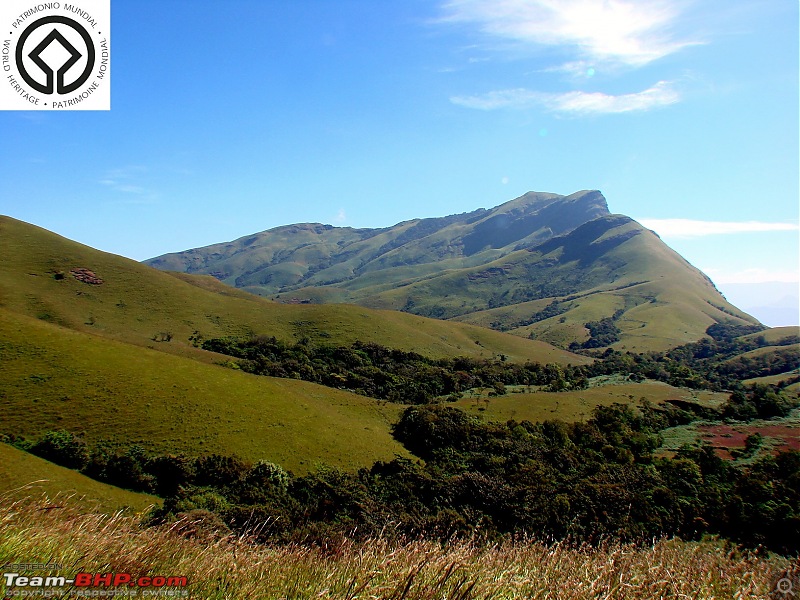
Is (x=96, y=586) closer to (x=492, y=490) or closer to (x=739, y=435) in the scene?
(x=492, y=490)

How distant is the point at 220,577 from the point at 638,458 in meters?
69.0

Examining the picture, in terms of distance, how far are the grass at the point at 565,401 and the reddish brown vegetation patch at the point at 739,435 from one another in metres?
15.6

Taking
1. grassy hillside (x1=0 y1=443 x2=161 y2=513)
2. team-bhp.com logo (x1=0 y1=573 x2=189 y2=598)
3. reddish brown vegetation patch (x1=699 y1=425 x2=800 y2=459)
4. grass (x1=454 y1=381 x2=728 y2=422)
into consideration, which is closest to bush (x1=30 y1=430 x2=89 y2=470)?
grassy hillside (x1=0 y1=443 x2=161 y2=513)

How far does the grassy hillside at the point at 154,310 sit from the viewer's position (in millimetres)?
104312

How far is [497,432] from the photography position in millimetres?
65062

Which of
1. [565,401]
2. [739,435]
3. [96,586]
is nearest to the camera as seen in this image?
[96,586]

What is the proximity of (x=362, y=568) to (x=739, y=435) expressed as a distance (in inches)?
3572

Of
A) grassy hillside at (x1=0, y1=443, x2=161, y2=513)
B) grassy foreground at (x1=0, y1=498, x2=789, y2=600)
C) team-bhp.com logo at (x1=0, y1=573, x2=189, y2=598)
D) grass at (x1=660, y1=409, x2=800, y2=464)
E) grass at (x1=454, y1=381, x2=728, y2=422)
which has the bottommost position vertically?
grass at (x1=660, y1=409, x2=800, y2=464)

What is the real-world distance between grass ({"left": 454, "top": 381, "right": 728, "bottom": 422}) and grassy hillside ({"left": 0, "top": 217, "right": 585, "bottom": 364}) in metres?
46.9

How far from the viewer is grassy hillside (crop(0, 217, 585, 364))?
104 m

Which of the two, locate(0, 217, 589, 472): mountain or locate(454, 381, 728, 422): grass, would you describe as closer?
locate(0, 217, 589, 472): mountain

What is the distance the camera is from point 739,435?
74188 millimetres

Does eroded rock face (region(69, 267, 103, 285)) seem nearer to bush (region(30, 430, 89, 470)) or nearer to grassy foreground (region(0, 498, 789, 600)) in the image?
bush (region(30, 430, 89, 470))

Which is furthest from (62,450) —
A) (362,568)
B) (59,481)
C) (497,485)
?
(362,568)
